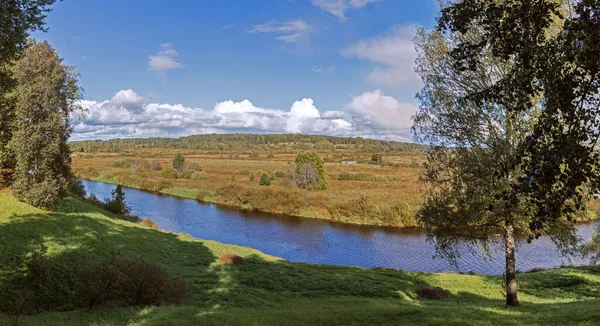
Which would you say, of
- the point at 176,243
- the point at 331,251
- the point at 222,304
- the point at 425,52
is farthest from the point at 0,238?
the point at 331,251

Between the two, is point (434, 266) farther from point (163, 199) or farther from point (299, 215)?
point (163, 199)

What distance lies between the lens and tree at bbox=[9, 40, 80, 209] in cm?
2231

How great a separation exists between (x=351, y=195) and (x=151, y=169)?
7223 cm

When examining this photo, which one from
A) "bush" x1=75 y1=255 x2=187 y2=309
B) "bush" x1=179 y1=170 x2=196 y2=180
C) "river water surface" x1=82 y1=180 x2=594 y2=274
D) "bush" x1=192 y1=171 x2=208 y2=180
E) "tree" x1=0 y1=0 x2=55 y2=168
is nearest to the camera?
"tree" x1=0 y1=0 x2=55 y2=168

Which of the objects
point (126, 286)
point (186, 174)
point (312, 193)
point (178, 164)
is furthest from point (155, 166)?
point (126, 286)

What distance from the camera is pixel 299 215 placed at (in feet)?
217

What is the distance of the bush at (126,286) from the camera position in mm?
12734

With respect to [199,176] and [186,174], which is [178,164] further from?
[199,176]

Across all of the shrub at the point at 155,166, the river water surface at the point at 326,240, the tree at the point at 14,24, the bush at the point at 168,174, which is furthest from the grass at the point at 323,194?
the tree at the point at 14,24

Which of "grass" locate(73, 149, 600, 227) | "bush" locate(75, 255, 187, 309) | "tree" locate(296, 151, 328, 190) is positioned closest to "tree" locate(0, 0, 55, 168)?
"bush" locate(75, 255, 187, 309)

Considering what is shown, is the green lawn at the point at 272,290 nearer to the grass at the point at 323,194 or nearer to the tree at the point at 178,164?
the grass at the point at 323,194

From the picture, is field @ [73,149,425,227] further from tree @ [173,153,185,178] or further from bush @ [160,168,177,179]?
tree @ [173,153,185,178]

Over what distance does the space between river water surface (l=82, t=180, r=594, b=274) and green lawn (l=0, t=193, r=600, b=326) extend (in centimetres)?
774

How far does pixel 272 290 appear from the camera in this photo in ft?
59.6
